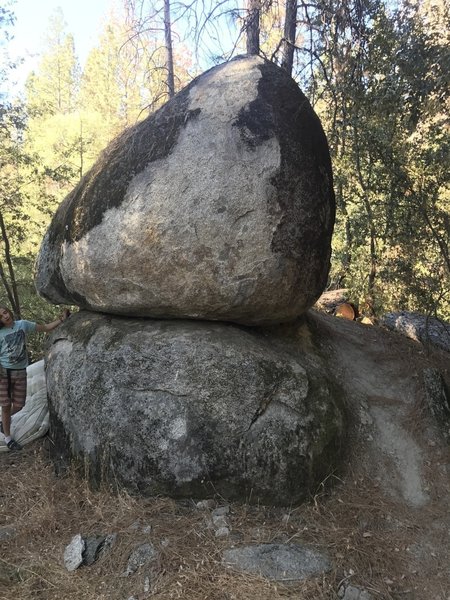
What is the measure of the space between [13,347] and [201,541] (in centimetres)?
280

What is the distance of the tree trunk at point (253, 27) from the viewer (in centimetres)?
632

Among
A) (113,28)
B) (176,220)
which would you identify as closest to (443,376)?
(176,220)

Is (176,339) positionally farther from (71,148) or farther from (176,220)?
(71,148)

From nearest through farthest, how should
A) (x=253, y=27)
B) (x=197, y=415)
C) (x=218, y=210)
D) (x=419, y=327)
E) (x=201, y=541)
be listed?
(x=201, y=541), (x=197, y=415), (x=218, y=210), (x=253, y=27), (x=419, y=327)

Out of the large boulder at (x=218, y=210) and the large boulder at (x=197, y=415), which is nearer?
the large boulder at (x=197, y=415)

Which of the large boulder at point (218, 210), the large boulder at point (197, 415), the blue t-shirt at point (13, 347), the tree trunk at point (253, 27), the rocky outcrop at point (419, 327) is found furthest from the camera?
the rocky outcrop at point (419, 327)

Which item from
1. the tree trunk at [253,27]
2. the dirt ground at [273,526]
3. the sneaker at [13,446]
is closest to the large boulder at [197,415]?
the dirt ground at [273,526]

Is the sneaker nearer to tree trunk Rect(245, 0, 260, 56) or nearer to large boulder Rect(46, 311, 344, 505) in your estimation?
large boulder Rect(46, 311, 344, 505)

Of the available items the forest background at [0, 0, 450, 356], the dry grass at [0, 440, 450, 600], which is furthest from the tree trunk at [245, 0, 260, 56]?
Result: the dry grass at [0, 440, 450, 600]

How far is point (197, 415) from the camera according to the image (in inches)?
160

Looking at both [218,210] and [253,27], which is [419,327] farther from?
[253,27]

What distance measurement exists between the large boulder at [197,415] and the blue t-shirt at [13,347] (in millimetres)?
702

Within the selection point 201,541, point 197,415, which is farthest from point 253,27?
point 201,541

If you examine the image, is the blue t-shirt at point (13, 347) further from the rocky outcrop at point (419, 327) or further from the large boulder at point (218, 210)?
the rocky outcrop at point (419, 327)
